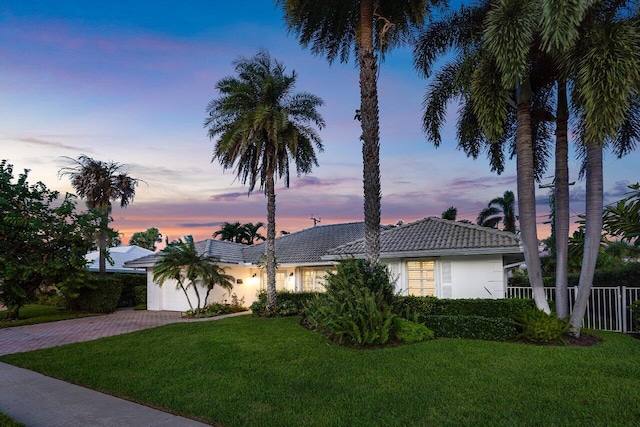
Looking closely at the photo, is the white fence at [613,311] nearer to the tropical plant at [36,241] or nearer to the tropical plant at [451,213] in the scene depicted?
the tropical plant at [36,241]

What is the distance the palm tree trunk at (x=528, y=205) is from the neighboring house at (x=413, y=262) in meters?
2.06

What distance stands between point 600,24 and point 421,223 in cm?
945

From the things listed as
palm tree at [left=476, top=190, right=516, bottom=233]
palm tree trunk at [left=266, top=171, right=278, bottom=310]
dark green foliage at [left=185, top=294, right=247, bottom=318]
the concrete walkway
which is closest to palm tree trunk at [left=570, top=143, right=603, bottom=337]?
the concrete walkway

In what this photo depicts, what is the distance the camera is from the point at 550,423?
4.59 meters

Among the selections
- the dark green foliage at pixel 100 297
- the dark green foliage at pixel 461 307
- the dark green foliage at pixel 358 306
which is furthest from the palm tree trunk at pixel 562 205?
the dark green foliage at pixel 100 297

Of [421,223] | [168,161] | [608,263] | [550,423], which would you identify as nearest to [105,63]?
[168,161]

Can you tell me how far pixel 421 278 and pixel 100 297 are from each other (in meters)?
16.2

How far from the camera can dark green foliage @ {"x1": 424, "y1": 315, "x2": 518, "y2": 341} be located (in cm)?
977

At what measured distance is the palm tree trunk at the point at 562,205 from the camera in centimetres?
1052

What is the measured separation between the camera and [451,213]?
32.3 meters

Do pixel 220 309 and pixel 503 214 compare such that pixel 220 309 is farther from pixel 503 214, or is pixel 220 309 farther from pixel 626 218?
pixel 503 214

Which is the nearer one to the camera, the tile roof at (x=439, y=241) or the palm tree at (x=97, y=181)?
the tile roof at (x=439, y=241)

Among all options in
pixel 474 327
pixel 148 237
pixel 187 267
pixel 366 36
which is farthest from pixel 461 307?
pixel 148 237

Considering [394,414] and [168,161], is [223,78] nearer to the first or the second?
[168,161]
